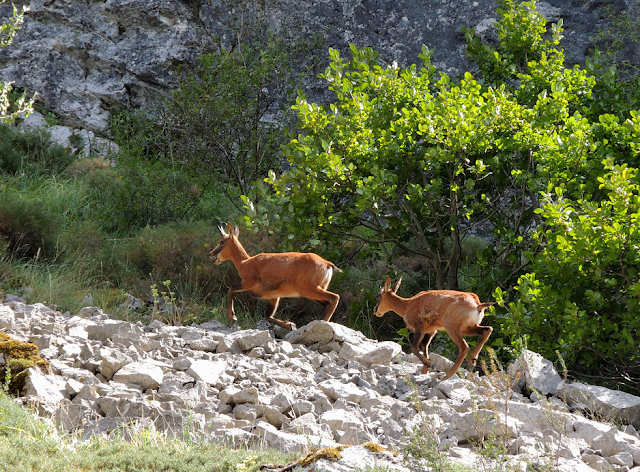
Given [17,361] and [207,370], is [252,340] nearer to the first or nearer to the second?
[207,370]

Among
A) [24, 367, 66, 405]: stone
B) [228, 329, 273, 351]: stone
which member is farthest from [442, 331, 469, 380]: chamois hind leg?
[24, 367, 66, 405]: stone

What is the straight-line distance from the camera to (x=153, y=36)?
52.9 ft

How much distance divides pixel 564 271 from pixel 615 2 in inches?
376

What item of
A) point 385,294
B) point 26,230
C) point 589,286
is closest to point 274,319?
point 385,294

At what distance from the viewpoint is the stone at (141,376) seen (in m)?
5.39

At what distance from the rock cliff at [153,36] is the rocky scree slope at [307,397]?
31.8 feet

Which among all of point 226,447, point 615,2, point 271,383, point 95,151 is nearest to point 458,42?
point 615,2

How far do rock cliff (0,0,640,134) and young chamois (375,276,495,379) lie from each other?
9354 millimetres

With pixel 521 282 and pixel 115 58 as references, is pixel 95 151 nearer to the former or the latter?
pixel 115 58

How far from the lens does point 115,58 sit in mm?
15969

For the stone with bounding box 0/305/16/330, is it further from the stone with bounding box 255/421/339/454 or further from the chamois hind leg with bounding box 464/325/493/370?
the chamois hind leg with bounding box 464/325/493/370

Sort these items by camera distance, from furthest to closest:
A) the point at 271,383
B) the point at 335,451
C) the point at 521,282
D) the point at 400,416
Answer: the point at 521,282 < the point at 271,383 < the point at 400,416 < the point at 335,451

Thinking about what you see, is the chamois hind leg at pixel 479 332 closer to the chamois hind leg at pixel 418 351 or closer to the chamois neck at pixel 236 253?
the chamois hind leg at pixel 418 351

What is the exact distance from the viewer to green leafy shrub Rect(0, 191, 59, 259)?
9781mm
